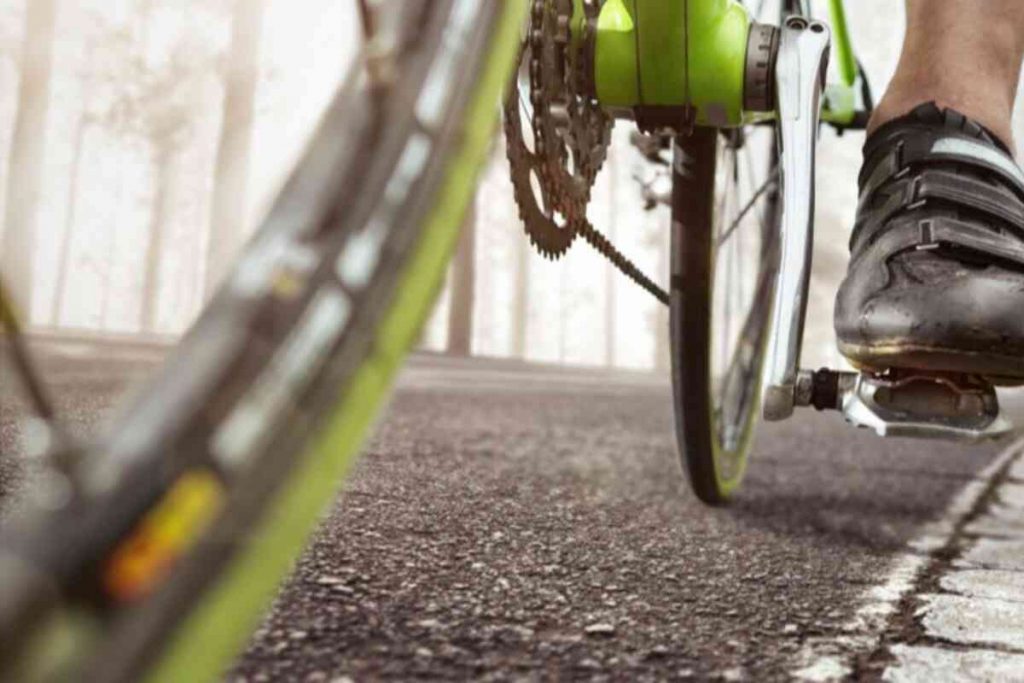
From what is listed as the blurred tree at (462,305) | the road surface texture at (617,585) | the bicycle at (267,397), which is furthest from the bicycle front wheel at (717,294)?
the blurred tree at (462,305)

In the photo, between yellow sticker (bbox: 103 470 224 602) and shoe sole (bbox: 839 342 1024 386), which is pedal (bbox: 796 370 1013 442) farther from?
yellow sticker (bbox: 103 470 224 602)

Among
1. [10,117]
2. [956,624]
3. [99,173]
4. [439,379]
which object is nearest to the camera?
[956,624]

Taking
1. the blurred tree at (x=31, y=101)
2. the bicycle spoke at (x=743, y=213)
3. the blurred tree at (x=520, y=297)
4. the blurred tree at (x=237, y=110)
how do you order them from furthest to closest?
the blurred tree at (x=520, y=297) < the blurred tree at (x=31, y=101) < the blurred tree at (x=237, y=110) < the bicycle spoke at (x=743, y=213)

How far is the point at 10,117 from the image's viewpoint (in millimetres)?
14977

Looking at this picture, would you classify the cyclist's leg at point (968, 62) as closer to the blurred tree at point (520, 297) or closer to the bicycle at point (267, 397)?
the bicycle at point (267, 397)

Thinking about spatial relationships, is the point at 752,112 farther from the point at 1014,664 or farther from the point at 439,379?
the point at 439,379

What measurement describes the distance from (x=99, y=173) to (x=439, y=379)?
18.9 m

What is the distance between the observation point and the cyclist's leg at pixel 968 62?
1.06 metres

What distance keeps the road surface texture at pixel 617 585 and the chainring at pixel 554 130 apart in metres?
0.31

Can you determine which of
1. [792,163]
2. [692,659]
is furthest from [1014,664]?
[792,163]

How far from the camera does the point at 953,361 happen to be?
892mm

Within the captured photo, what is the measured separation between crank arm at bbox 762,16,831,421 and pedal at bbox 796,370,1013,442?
6cm

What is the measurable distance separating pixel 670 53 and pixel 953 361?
0.39 meters

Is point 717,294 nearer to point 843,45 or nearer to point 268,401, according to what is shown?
point 843,45
